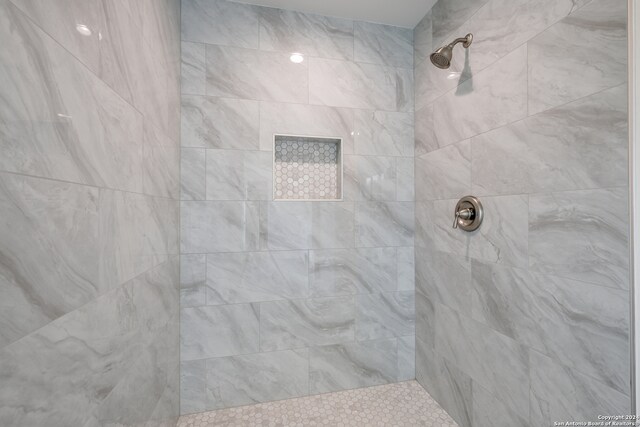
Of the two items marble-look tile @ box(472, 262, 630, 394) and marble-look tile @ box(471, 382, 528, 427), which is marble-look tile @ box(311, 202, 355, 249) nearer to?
marble-look tile @ box(472, 262, 630, 394)

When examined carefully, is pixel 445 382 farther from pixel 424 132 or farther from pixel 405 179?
pixel 424 132

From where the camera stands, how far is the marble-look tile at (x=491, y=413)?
1.16 m

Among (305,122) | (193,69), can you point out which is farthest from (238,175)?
(193,69)

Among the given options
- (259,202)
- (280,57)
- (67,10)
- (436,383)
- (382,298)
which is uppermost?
(280,57)

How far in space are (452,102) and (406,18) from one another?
692 mm

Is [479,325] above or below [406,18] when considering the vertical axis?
below

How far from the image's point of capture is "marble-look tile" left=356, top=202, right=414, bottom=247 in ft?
5.81

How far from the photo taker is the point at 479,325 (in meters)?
1.34

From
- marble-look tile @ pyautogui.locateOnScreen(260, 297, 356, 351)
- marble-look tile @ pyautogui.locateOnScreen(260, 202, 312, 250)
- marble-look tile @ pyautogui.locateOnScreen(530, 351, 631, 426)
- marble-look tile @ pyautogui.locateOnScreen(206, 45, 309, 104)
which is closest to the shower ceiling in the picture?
marble-look tile @ pyautogui.locateOnScreen(206, 45, 309, 104)

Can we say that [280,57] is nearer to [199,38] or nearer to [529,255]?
[199,38]

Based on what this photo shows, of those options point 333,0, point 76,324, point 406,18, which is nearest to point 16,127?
point 76,324

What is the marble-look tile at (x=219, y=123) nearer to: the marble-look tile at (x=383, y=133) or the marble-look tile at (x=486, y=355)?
the marble-look tile at (x=383, y=133)

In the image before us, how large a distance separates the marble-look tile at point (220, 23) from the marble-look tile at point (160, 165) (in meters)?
0.64

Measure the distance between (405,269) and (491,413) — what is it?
2.65ft
